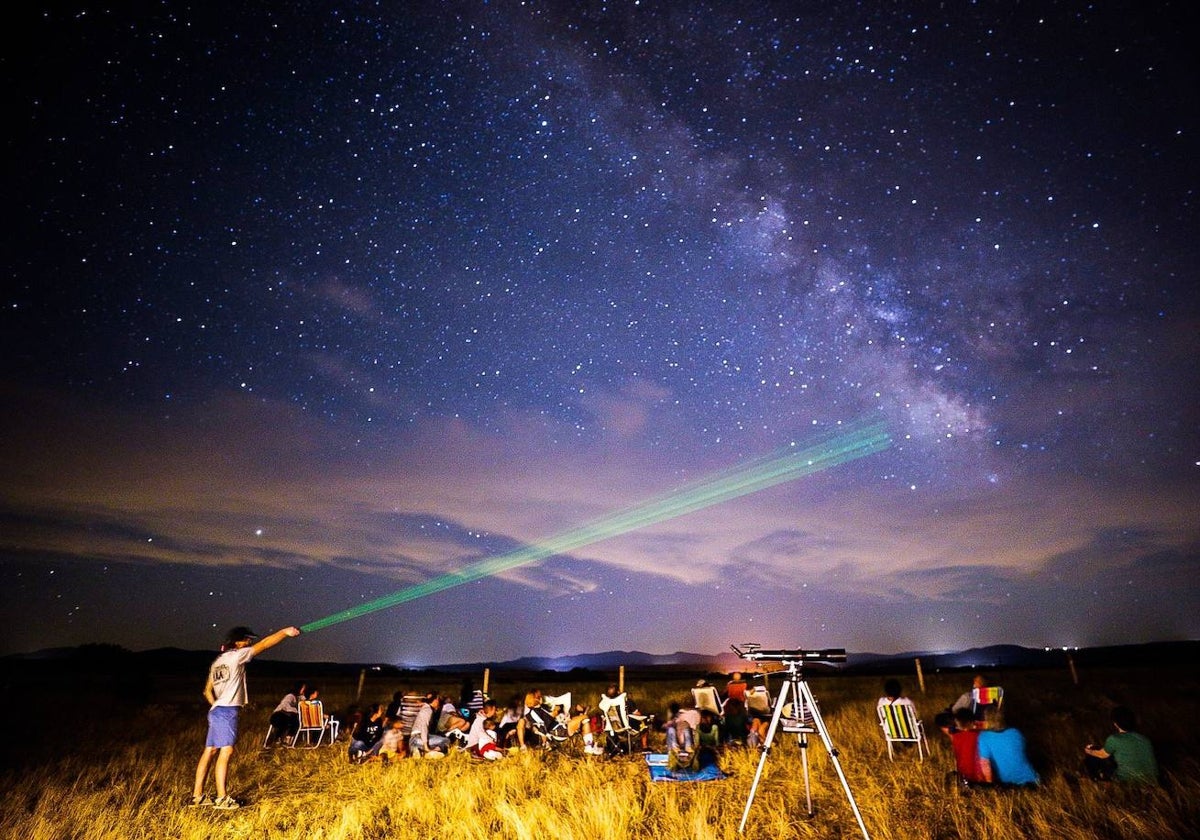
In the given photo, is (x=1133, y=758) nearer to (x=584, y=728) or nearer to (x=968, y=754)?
(x=968, y=754)

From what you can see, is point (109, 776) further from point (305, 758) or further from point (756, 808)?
point (756, 808)

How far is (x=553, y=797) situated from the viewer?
6.65 meters

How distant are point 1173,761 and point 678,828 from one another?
25.5ft

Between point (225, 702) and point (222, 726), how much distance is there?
0.75ft

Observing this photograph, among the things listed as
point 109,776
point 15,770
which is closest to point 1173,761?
point 109,776

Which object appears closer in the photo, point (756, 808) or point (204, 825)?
point (204, 825)

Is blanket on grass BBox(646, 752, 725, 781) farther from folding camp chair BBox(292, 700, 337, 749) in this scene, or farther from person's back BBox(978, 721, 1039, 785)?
folding camp chair BBox(292, 700, 337, 749)

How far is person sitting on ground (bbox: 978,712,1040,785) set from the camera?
21.1 ft

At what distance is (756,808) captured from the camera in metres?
6.06

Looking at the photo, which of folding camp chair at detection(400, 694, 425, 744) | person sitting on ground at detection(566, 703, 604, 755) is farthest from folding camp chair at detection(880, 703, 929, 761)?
folding camp chair at detection(400, 694, 425, 744)

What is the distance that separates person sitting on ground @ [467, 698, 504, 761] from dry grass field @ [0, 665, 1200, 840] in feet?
1.39

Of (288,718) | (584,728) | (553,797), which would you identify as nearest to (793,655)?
(553,797)

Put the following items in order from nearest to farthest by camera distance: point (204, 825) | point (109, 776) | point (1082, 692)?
point (204, 825) < point (109, 776) < point (1082, 692)

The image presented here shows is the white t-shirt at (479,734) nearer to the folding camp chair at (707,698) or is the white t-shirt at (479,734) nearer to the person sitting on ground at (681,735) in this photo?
the person sitting on ground at (681,735)
